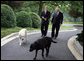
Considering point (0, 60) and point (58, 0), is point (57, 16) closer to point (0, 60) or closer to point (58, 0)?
point (58, 0)

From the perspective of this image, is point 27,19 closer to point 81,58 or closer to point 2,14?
point 2,14

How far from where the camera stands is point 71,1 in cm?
1539

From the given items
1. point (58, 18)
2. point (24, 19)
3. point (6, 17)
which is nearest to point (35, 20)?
point (24, 19)

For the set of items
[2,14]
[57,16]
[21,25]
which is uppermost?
[57,16]

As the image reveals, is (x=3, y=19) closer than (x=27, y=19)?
Yes

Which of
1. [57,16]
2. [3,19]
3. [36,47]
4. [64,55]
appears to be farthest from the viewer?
[3,19]

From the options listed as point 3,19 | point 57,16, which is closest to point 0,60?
point 57,16

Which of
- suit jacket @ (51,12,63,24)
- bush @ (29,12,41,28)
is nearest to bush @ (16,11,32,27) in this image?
bush @ (29,12,41,28)

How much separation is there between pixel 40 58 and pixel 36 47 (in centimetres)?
65

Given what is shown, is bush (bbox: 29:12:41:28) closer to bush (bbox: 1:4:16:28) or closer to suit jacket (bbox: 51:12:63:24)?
bush (bbox: 1:4:16:28)

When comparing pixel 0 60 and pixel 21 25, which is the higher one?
pixel 0 60

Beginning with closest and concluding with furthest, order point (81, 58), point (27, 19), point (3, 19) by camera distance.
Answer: point (81, 58)
point (3, 19)
point (27, 19)

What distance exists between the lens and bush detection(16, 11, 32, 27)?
931 inches

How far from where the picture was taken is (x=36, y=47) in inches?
335
